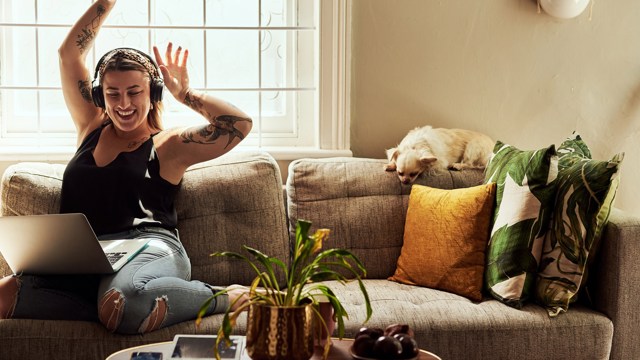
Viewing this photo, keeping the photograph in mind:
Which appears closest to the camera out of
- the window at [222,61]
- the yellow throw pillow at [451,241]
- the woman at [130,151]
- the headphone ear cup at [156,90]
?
the woman at [130,151]

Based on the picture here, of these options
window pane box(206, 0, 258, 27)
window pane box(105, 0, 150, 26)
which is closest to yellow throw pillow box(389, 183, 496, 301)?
window pane box(206, 0, 258, 27)

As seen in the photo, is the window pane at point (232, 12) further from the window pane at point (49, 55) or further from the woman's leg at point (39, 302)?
the woman's leg at point (39, 302)

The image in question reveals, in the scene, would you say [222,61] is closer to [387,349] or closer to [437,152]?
[437,152]

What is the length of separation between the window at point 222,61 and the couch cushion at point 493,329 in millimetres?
1029

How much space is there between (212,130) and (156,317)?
2.59 feet

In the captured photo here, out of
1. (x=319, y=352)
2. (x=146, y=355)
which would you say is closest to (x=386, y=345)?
(x=319, y=352)

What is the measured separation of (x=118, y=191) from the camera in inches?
114

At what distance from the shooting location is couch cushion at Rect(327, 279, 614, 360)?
→ 8.64ft

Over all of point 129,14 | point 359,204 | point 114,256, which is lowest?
point 114,256

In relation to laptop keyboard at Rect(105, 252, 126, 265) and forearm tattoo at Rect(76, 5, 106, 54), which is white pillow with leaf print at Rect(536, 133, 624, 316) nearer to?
laptop keyboard at Rect(105, 252, 126, 265)

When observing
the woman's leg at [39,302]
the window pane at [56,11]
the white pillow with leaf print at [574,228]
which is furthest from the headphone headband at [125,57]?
the white pillow with leaf print at [574,228]

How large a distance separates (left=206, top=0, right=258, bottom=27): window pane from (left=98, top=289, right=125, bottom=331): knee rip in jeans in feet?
5.00

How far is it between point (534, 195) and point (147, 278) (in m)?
1.31

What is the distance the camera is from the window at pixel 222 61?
352cm
